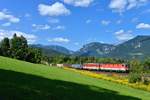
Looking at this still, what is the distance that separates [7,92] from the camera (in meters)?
17.2

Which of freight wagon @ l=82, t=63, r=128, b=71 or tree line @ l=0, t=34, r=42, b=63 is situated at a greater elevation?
tree line @ l=0, t=34, r=42, b=63

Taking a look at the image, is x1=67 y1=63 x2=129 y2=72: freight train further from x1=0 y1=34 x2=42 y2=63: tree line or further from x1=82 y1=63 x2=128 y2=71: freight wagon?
x1=0 y1=34 x2=42 y2=63: tree line

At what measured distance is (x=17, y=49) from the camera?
5177 inches

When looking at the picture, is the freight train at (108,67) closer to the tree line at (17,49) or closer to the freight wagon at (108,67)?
the freight wagon at (108,67)

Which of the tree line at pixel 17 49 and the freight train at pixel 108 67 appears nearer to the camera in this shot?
the tree line at pixel 17 49

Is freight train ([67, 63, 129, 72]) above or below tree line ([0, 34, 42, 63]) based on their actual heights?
below

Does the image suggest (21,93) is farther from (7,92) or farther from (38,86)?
(38,86)

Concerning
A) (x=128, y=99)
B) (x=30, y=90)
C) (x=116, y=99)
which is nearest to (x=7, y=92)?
(x=30, y=90)

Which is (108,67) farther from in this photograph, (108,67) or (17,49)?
(17,49)

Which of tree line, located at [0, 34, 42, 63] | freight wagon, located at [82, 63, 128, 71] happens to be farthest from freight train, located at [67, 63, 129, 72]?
tree line, located at [0, 34, 42, 63]

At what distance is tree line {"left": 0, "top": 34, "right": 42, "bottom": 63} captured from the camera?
5084 inches

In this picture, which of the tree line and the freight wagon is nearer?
the tree line

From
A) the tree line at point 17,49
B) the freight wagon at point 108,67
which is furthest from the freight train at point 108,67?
the tree line at point 17,49

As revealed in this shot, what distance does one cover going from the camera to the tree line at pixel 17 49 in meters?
129
